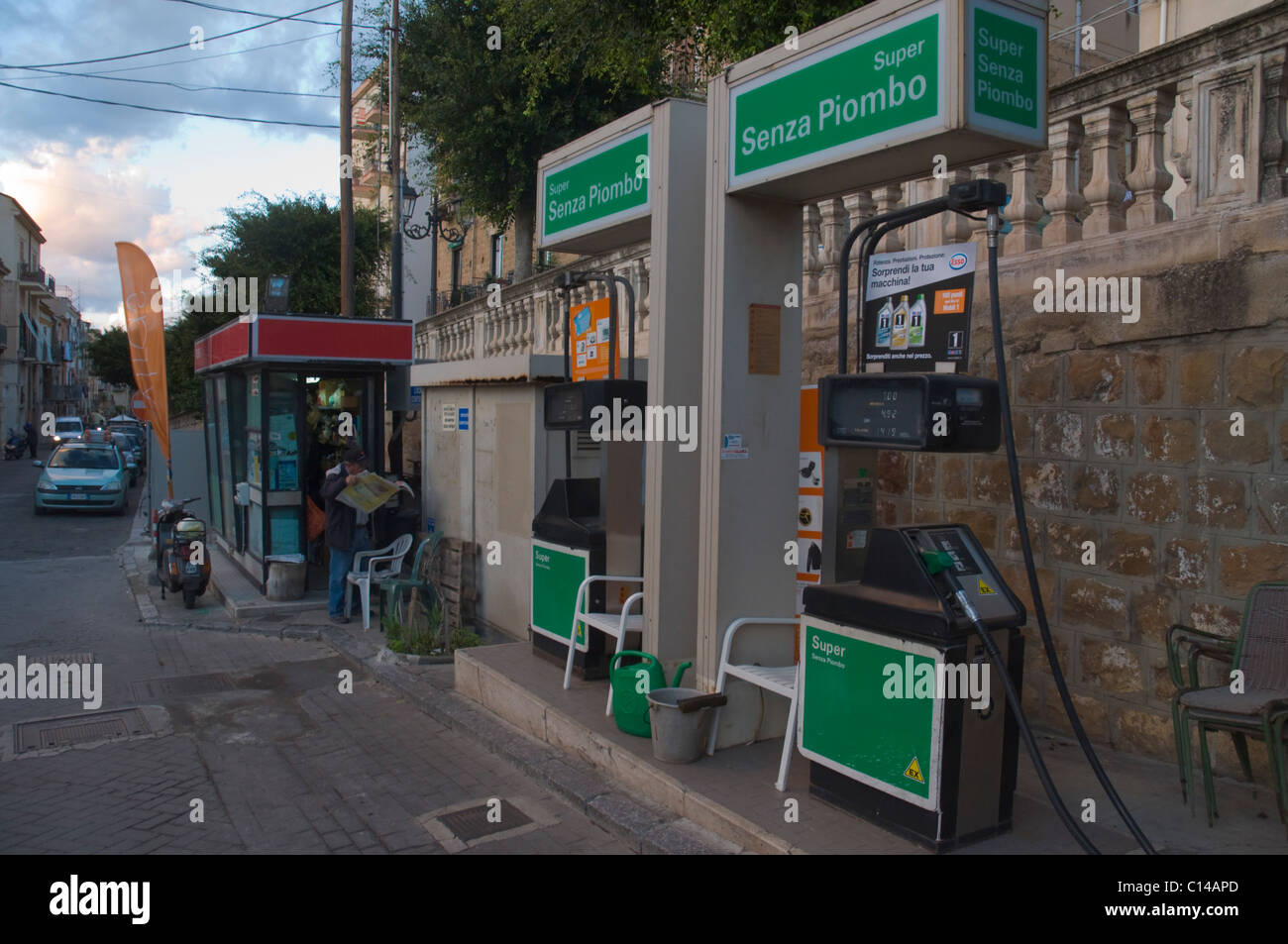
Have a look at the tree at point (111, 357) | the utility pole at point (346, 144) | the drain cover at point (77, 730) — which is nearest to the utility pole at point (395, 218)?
the utility pole at point (346, 144)

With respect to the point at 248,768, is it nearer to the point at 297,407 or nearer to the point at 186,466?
the point at 297,407

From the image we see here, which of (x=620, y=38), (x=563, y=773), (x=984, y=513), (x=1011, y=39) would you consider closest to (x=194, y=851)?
(x=563, y=773)

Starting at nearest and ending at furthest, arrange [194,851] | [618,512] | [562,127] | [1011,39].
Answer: [1011,39] → [194,851] → [618,512] → [562,127]

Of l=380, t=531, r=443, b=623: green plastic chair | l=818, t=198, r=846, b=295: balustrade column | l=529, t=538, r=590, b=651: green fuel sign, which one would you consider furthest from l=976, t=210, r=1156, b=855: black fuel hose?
l=380, t=531, r=443, b=623: green plastic chair

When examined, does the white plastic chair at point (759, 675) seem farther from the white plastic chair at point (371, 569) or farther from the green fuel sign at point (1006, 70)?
the white plastic chair at point (371, 569)

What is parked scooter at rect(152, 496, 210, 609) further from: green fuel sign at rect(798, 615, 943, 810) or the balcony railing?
green fuel sign at rect(798, 615, 943, 810)

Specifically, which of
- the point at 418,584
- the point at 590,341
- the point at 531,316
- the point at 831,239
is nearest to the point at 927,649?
the point at 590,341

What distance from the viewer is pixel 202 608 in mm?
11359

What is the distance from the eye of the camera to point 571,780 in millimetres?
5379

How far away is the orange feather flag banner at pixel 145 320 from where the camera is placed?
12906mm

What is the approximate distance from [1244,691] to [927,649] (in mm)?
1674

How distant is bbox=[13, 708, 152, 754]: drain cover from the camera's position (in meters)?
6.54

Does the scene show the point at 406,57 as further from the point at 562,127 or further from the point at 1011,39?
the point at 1011,39
